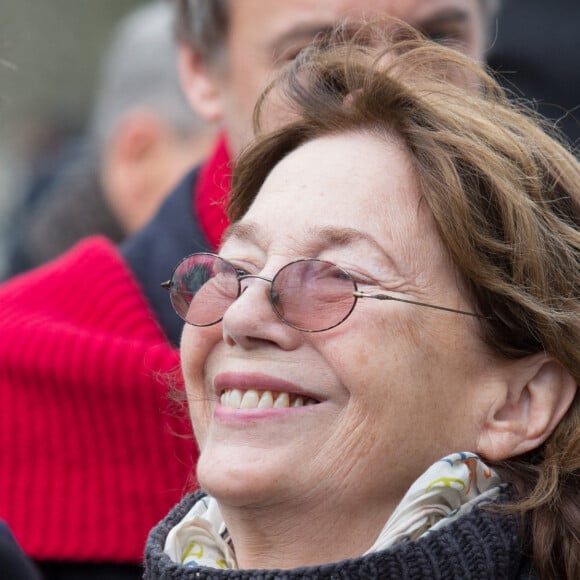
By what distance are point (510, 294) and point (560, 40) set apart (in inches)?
77.5

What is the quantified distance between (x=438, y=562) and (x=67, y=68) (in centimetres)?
1490

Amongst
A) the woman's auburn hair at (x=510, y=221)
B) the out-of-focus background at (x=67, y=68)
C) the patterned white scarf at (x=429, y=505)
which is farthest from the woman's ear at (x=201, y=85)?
the patterned white scarf at (x=429, y=505)

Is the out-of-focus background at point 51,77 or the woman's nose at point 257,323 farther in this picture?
the out-of-focus background at point 51,77

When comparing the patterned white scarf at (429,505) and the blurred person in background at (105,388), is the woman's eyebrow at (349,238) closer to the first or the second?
the patterned white scarf at (429,505)

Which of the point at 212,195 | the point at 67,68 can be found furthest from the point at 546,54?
the point at 67,68

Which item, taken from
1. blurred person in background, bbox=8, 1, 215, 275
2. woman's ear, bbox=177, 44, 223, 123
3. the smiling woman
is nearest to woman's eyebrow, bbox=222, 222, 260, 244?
the smiling woman

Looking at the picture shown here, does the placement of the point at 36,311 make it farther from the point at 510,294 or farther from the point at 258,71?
the point at 510,294

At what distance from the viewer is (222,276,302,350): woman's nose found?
2471 mm

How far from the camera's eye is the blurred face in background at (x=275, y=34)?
11.2 ft

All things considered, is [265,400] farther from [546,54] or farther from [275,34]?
[546,54]

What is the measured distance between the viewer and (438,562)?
2.32m

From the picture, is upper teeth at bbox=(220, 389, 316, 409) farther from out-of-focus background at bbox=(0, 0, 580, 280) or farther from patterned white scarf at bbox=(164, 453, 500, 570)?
out-of-focus background at bbox=(0, 0, 580, 280)

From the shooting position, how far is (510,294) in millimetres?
2500

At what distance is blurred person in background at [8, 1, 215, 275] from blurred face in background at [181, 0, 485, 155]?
136 centimetres
